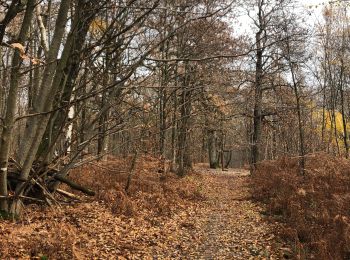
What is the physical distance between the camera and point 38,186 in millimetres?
7715

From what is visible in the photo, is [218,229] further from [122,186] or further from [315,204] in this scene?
[122,186]

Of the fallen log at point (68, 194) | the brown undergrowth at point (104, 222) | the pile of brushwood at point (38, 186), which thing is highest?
the pile of brushwood at point (38, 186)

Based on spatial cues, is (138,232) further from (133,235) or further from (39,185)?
(39,185)

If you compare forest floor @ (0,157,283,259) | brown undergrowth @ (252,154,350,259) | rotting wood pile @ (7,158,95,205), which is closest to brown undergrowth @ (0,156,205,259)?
forest floor @ (0,157,283,259)

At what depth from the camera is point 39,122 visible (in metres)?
5.73

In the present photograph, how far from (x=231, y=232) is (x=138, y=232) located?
2.20m

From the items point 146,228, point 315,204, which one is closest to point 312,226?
point 315,204

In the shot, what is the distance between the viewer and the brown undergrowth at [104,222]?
217 inches

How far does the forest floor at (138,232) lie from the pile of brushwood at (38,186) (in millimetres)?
335

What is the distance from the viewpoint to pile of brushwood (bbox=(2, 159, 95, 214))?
638 cm

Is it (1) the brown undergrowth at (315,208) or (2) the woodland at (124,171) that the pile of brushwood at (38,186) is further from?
(1) the brown undergrowth at (315,208)

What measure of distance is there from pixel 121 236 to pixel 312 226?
12.8 feet

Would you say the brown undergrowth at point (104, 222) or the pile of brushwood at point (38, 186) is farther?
the pile of brushwood at point (38, 186)

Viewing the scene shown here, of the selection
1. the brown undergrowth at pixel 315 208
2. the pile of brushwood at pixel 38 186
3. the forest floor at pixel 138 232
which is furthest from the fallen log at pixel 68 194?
the brown undergrowth at pixel 315 208
